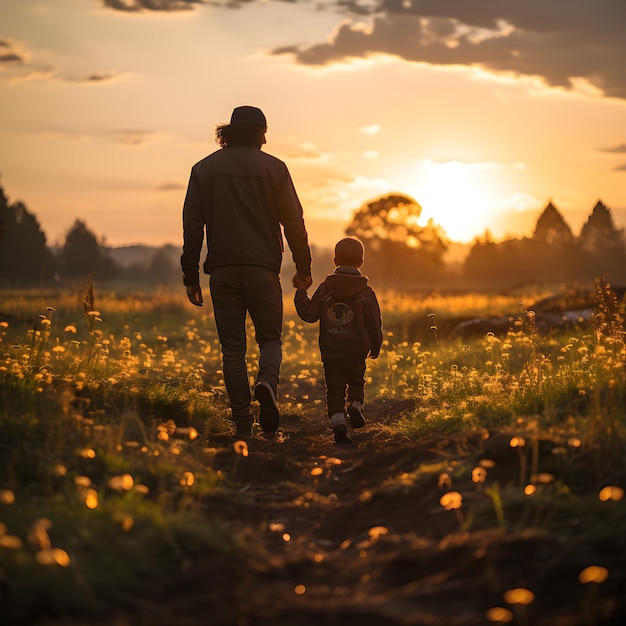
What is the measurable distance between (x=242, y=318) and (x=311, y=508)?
2.79m

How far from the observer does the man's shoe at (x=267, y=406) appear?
701 centimetres

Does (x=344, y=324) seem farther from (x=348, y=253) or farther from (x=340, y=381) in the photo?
(x=348, y=253)

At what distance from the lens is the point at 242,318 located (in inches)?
290

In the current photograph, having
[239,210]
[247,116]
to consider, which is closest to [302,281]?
[239,210]

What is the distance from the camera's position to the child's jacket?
7457mm

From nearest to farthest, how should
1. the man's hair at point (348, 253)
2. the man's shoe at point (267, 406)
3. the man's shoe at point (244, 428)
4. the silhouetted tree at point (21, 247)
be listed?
the man's shoe at point (267, 406), the man's shoe at point (244, 428), the man's hair at point (348, 253), the silhouetted tree at point (21, 247)

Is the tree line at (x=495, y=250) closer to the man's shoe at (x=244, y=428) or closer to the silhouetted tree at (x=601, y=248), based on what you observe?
the silhouetted tree at (x=601, y=248)

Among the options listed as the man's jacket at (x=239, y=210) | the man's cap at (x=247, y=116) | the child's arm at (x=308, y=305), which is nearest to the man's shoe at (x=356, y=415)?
the child's arm at (x=308, y=305)

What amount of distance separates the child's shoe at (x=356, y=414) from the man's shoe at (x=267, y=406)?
34.0 inches

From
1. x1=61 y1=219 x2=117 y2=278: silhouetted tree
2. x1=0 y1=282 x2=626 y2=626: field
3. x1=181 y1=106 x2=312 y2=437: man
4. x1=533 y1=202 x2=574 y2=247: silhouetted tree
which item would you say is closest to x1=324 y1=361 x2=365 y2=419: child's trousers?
x1=0 y1=282 x2=626 y2=626: field

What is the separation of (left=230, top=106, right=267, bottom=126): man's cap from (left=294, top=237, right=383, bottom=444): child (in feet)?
4.55

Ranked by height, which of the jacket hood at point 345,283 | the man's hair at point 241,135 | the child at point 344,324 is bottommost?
the child at point 344,324

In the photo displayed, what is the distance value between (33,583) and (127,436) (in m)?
2.78

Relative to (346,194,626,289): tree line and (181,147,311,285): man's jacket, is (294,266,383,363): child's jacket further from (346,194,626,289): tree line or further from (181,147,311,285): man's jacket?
(346,194,626,289): tree line
